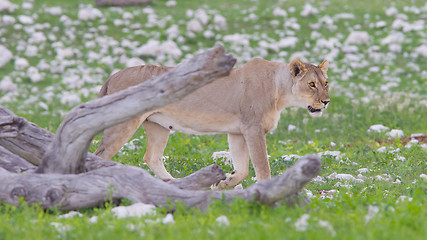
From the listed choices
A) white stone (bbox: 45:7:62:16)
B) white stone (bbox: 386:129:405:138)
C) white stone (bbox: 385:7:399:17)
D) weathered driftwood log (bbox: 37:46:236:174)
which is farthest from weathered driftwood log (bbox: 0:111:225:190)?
white stone (bbox: 385:7:399:17)

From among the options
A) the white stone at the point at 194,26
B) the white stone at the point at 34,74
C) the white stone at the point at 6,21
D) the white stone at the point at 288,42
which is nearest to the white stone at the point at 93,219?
the white stone at the point at 34,74

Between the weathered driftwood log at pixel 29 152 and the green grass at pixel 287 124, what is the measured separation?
2.29 ft

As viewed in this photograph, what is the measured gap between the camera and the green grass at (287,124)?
4758mm

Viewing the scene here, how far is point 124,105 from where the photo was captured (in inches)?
212

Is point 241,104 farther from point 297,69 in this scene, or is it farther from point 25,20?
point 25,20

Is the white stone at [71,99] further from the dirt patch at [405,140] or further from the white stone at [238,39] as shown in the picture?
the dirt patch at [405,140]

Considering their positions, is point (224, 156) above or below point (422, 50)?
above

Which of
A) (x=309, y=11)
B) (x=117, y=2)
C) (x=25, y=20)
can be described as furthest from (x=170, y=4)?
(x=25, y=20)

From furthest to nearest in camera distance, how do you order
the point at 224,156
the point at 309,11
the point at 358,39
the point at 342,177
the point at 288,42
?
the point at 309,11 → the point at 358,39 → the point at 288,42 → the point at 224,156 → the point at 342,177

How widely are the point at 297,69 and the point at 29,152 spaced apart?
3.41 metres

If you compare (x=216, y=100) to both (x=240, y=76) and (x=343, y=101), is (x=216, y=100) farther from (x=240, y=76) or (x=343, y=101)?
(x=343, y=101)

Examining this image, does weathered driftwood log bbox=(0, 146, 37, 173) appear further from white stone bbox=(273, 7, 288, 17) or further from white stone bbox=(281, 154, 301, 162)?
white stone bbox=(273, 7, 288, 17)

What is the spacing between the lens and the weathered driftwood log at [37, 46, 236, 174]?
5.14 meters

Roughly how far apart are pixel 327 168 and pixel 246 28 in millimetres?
11003
